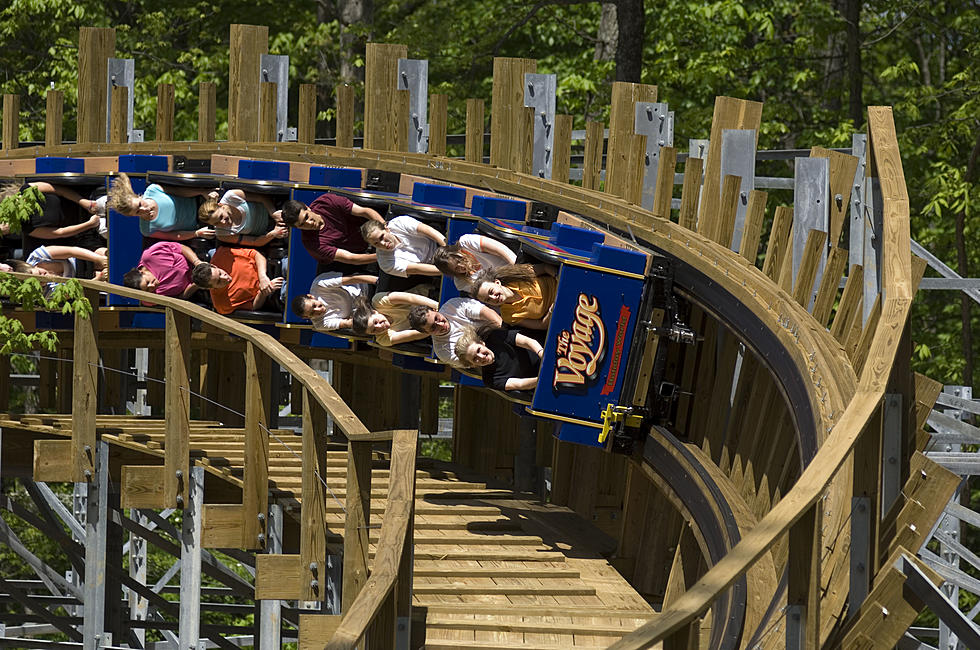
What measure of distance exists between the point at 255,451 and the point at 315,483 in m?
0.93

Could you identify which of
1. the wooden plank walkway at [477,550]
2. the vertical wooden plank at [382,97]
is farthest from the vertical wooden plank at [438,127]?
the wooden plank walkway at [477,550]

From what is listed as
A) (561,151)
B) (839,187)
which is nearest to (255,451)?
(839,187)

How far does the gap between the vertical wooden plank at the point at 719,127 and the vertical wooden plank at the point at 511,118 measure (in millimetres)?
1812

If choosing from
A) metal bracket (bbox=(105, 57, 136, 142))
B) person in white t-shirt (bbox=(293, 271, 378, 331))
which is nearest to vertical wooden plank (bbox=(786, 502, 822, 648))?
person in white t-shirt (bbox=(293, 271, 378, 331))

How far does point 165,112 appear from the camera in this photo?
10820mm

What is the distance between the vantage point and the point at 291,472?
805cm

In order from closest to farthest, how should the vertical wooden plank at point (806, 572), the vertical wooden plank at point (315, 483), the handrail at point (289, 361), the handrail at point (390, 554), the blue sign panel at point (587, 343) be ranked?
the vertical wooden plank at point (806, 572) → the handrail at point (390, 554) → the handrail at point (289, 361) → the vertical wooden plank at point (315, 483) → the blue sign panel at point (587, 343)

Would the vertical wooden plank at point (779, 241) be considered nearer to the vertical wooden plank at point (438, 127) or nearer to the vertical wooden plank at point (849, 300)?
the vertical wooden plank at point (849, 300)

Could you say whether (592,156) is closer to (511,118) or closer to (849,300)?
(511,118)

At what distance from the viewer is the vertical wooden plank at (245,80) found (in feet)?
34.8

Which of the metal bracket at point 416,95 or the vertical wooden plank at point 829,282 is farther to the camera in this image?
the metal bracket at point 416,95

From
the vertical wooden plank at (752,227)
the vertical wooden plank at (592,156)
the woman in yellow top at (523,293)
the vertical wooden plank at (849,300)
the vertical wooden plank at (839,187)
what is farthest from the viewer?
the vertical wooden plank at (592,156)

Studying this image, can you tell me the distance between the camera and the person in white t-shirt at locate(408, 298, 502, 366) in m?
8.12

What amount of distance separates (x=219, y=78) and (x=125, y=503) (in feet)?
42.3
